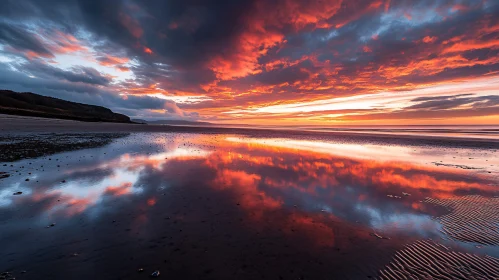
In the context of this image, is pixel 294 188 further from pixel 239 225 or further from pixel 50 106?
pixel 50 106

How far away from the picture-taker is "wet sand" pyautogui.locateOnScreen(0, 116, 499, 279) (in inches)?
191

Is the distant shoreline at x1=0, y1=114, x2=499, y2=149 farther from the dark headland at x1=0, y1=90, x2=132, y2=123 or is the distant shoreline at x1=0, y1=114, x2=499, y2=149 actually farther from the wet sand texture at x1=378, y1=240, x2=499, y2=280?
the dark headland at x1=0, y1=90, x2=132, y2=123

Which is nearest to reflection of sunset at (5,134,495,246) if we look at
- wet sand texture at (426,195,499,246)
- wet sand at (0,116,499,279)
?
wet sand at (0,116,499,279)

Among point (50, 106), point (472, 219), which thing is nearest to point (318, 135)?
point (472, 219)

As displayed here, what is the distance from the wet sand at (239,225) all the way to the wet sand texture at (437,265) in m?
0.03

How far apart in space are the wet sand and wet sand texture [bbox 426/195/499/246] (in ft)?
0.16

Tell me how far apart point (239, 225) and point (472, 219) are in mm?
8811

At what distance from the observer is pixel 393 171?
49.5ft

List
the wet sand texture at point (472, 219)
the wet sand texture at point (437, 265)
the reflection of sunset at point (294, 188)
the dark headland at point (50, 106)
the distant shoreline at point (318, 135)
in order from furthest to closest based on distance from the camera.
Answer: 1. the dark headland at point (50, 106)
2. the distant shoreline at point (318, 135)
3. the reflection of sunset at point (294, 188)
4. the wet sand texture at point (472, 219)
5. the wet sand texture at point (437, 265)

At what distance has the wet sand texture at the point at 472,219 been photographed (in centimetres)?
659

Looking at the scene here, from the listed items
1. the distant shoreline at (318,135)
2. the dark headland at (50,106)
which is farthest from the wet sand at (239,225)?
the dark headland at (50,106)

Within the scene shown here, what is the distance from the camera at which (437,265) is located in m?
5.18

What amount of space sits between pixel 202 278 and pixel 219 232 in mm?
1936

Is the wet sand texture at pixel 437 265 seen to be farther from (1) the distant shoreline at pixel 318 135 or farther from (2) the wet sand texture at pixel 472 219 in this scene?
(1) the distant shoreline at pixel 318 135
